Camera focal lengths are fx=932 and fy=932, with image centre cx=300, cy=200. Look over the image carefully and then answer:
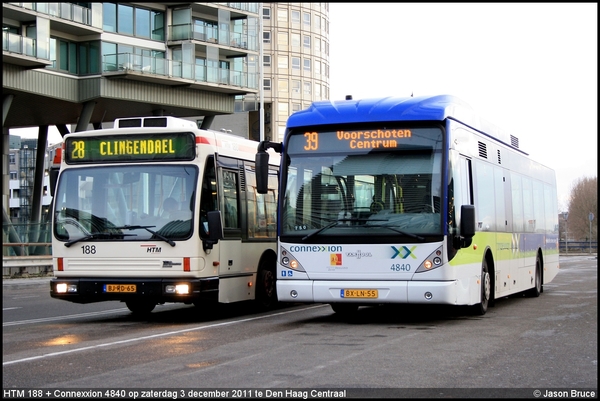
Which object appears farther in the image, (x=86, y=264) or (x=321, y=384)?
(x=86, y=264)

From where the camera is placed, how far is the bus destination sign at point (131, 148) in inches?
581

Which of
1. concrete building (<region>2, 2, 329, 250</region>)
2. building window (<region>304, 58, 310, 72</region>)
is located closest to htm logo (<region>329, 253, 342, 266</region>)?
concrete building (<region>2, 2, 329, 250</region>)

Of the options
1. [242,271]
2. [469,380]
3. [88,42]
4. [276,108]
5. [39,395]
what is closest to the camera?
[39,395]

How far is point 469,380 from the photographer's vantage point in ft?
27.4

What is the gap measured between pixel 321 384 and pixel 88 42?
3923 centimetres

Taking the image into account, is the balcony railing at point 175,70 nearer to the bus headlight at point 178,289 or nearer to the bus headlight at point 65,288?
the bus headlight at point 65,288

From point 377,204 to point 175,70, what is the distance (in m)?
34.7

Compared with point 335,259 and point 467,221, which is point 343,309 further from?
point 467,221

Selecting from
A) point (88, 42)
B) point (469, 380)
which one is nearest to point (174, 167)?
point (469, 380)

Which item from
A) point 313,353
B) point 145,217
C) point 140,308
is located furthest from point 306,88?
point 313,353

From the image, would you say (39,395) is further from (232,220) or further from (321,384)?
(232,220)

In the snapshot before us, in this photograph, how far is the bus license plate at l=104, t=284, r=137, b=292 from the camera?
14477 millimetres

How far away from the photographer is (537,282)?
2077 cm

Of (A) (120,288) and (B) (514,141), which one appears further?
(B) (514,141)
